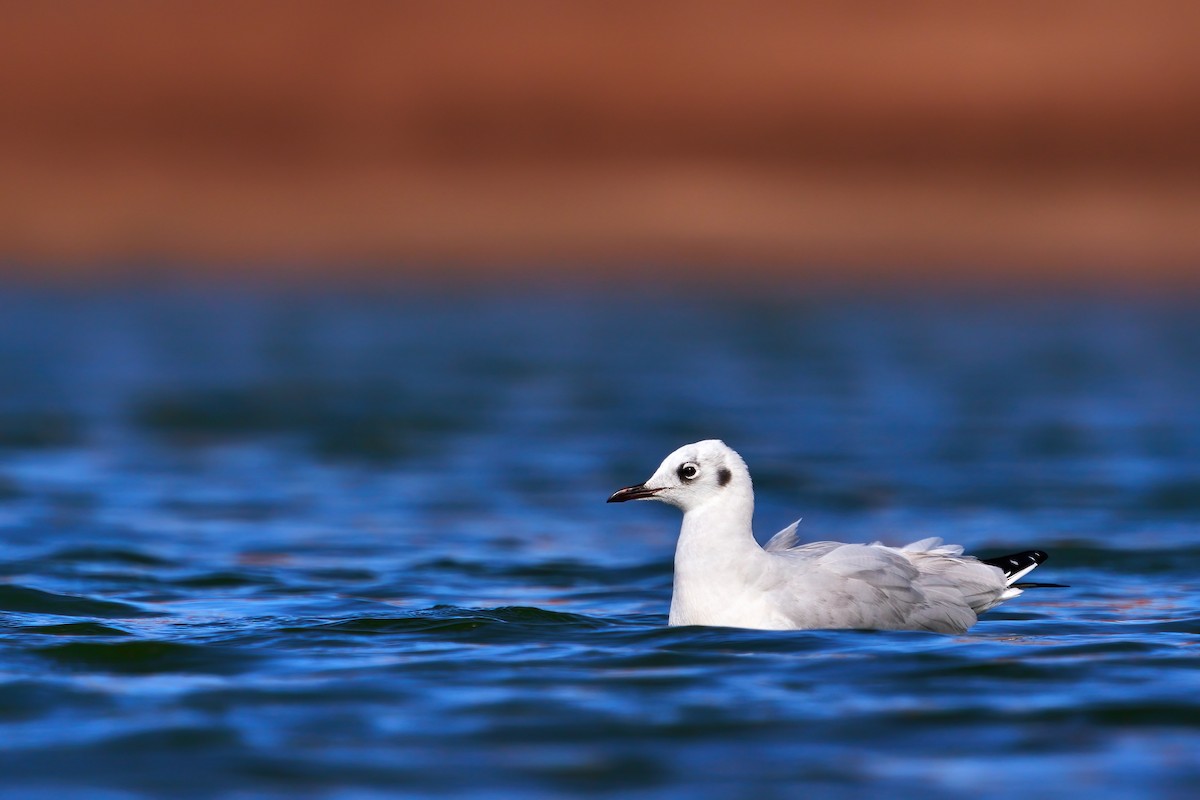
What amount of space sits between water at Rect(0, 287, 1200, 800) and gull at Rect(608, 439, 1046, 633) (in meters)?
0.19

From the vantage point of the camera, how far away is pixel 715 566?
9.70 m

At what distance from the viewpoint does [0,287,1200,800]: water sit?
7.75 metres

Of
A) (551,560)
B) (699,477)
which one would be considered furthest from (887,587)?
(551,560)

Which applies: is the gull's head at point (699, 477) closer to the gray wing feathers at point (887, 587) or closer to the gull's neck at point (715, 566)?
the gull's neck at point (715, 566)

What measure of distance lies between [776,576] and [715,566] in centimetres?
29

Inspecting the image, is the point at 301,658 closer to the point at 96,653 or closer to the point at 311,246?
the point at 96,653

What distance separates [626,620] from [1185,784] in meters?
3.99

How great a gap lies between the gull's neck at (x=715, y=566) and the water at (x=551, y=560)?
9.6 inches

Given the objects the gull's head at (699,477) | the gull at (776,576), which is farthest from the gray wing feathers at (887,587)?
the gull's head at (699,477)

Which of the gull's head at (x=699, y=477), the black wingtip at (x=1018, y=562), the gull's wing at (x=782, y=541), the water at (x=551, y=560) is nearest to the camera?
the water at (x=551, y=560)

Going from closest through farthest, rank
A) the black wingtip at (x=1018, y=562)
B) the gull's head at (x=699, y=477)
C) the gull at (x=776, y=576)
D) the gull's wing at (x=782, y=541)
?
the gull at (x=776, y=576) → the gull's head at (x=699, y=477) → the gull's wing at (x=782, y=541) → the black wingtip at (x=1018, y=562)

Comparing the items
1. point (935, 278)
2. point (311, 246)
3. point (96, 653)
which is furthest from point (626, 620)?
point (311, 246)

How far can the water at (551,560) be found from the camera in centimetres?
775

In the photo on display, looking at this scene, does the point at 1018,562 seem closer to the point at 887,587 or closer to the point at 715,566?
the point at 887,587
